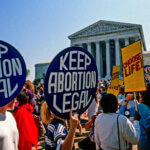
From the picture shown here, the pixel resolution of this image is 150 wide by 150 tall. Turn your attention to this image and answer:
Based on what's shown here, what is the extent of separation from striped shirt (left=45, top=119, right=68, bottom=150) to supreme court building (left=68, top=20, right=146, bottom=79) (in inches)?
1439

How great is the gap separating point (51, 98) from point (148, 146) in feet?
6.47

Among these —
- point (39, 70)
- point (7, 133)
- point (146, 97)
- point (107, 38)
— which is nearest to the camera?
point (7, 133)

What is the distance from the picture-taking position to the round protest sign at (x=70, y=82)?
1.47 m

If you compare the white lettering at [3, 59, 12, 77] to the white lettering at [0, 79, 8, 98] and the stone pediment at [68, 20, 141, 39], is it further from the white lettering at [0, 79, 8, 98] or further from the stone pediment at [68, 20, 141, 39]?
the stone pediment at [68, 20, 141, 39]

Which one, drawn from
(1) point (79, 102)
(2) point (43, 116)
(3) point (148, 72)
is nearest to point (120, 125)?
(1) point (79, 102)

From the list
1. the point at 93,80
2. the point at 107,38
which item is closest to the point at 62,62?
the point at 93,80

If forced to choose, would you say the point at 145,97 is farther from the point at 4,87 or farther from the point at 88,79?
the point at 4,87

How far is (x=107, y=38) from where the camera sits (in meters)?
40.7

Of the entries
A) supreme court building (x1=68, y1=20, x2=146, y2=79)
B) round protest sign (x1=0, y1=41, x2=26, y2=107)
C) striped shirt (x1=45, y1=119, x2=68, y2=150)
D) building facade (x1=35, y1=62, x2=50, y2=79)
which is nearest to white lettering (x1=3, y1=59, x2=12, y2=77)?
round protest sign (x1=0, y1=41, x2=26, y2=107)

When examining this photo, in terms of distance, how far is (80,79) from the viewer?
170 cm

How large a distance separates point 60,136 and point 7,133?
0.51m

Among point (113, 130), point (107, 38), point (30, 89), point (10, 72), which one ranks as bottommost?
point (113, 130)

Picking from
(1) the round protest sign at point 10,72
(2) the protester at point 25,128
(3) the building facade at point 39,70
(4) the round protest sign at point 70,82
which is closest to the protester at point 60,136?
(4) the round protest sign at point 70,82

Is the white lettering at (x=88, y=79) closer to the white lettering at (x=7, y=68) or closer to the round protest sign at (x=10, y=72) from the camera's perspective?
the round protest sign at (x=10, y=72)
